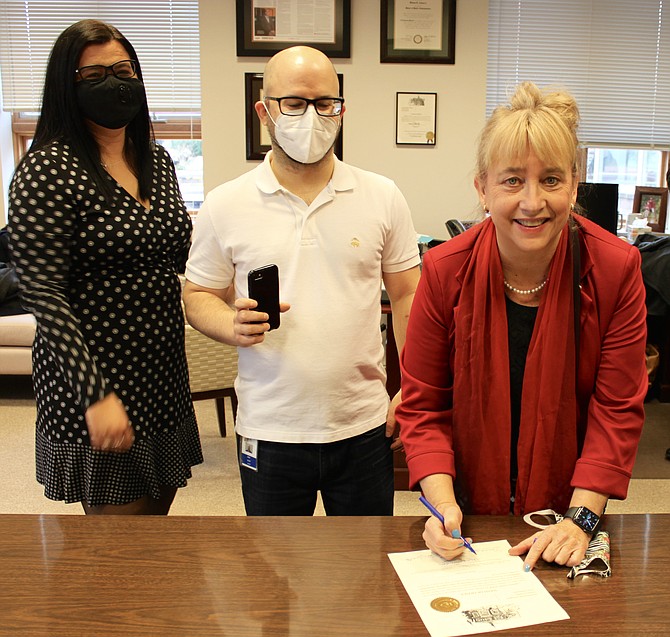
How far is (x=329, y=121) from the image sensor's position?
1.53m

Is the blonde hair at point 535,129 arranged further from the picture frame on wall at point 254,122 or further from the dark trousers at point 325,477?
the picture frame on wall at point 254,122

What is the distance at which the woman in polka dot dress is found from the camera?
4.58ft

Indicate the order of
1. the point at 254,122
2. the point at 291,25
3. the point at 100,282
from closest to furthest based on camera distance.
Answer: the point at 100,282, the point at 291,25, the point at 254,122

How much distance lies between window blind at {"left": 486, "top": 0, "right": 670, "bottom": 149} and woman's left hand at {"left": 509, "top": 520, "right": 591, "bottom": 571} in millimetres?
3657

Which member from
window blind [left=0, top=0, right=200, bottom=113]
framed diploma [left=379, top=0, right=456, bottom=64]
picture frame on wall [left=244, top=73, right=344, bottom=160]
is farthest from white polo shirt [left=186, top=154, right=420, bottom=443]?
window blind [left=0, top=0, right=200, bottom=113]

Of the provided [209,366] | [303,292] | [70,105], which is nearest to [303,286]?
[303,292]

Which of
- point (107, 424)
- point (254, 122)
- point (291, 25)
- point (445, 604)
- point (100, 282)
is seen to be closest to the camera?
point (445, 604)

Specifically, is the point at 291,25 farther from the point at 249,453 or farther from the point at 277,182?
the point at 249,453

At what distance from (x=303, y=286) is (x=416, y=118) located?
292 centimetres

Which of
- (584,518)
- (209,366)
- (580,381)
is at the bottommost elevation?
(209,366)

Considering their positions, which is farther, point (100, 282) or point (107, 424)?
point (100, 282)

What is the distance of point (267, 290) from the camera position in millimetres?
1390

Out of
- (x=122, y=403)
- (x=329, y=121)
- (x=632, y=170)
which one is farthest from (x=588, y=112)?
(x=122, y=403)

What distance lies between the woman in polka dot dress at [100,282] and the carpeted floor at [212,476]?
1365mm
